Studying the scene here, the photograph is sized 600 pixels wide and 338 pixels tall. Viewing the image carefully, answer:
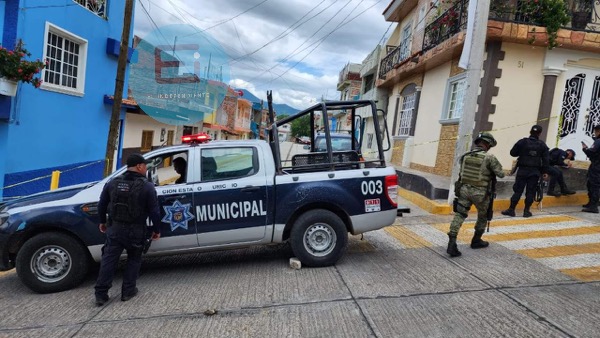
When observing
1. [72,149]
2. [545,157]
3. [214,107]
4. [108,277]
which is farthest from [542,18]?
[72,149]

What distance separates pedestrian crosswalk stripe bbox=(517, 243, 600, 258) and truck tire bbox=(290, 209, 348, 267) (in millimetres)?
2566

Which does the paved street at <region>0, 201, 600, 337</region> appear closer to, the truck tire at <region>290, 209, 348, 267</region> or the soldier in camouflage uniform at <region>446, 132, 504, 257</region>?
the truck tire at <region>290, 209, 348, 267</region>

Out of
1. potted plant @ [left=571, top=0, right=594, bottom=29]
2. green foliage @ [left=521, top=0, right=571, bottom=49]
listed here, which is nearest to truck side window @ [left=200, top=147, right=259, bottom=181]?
green foliage @ [left=521, top=0, right=571, bottom=49]

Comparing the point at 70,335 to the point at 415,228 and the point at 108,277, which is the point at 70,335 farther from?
the point at 415,228

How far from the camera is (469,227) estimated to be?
683 cm

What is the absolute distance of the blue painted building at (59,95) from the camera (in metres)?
8.62

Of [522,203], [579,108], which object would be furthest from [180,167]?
[579,108]

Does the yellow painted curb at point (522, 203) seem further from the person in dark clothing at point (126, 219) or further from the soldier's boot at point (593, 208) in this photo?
the person in dark clothing at point (126, 219)

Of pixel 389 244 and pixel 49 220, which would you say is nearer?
pixel 49 220

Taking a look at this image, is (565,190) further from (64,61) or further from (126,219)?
(64,61)

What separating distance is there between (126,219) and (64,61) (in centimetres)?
844

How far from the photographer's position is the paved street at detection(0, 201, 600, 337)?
3.37 m

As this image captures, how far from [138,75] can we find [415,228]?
5.89 metres

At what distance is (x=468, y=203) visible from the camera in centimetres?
524
